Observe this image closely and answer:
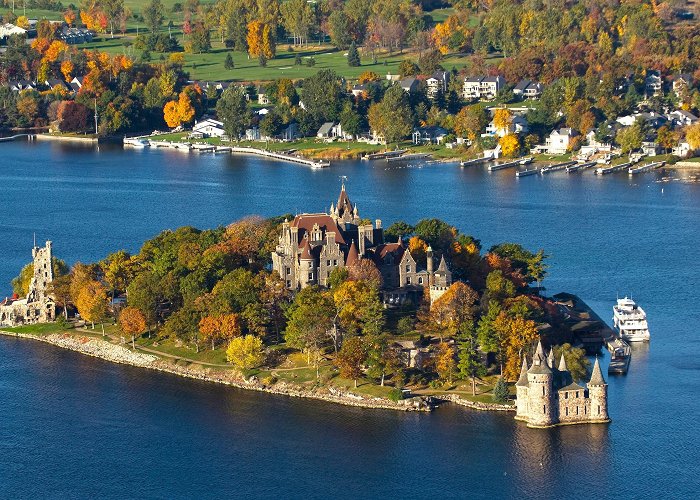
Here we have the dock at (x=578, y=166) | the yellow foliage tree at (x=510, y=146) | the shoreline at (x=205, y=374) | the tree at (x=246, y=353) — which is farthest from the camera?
the yellow foliage tree at (x=510, y=146)

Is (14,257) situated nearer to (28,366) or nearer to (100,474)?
(28,366)

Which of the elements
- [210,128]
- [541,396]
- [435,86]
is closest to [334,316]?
[541,396]

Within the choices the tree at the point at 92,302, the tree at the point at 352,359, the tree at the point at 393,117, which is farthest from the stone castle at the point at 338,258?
the tree at the point at 393,117

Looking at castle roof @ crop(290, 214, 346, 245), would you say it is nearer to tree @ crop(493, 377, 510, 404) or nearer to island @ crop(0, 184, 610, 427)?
island @ crop(0, 184, 610, 427)

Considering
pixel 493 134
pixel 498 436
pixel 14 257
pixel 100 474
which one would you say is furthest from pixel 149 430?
pixel 493 134

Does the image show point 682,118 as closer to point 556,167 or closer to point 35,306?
point 556,167

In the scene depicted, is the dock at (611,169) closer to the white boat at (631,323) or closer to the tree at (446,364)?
the white boat at (631,323)

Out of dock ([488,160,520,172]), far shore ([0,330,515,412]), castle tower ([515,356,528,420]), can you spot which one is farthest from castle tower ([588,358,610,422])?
dock ([488,160,520,172])

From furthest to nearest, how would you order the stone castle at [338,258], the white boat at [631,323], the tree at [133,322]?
the stone castle at [338,258] < the tree at [133,322] < the white boat at [631,323]
